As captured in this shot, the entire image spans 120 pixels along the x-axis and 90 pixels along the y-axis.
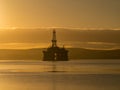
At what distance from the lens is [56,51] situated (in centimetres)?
5775

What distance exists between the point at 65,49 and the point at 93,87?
37583 millimetres

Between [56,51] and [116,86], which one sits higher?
[56,51]

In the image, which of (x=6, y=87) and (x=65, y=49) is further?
(x=65, y=49)

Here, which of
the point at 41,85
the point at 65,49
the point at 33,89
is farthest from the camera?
the point at 65,49

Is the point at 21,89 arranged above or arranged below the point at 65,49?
below

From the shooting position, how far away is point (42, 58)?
5959 centimetres

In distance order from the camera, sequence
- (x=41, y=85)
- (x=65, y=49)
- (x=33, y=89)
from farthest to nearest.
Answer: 1. (x=65, y=49)
2. (x=41, y=85)
3. (x=33, y=89)

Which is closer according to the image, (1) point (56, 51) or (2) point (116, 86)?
(2) point (116, 86)

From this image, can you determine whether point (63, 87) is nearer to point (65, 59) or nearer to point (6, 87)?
point (6, 87)

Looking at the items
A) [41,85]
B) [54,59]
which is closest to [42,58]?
[54,59]

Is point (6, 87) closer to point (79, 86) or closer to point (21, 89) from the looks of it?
point (21, 89)

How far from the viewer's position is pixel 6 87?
19.6m

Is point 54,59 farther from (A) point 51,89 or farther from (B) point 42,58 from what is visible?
(A) point 51,89

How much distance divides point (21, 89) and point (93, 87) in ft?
8.68
